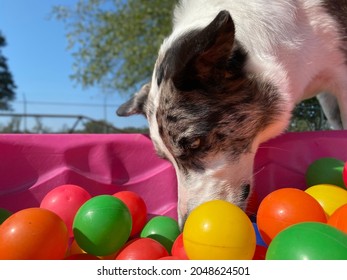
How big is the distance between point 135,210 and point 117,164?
0.70m

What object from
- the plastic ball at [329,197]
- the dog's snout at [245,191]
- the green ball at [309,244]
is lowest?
the dog's snout at [245,191]

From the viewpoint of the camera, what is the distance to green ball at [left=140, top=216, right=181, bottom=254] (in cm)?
235

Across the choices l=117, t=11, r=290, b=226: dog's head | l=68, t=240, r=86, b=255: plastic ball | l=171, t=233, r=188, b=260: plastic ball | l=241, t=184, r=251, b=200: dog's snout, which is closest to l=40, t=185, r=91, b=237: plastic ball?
l=68, t=240, r=86, b=255: plastic ball

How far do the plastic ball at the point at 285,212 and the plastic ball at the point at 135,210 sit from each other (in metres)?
0.83

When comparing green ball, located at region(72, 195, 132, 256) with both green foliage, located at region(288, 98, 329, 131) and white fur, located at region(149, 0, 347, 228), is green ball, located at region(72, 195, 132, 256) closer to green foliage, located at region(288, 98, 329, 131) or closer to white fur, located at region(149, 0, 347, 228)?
white fur, located at region(149, 0, 347, 228)

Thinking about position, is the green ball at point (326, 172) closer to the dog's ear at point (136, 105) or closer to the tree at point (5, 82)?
the dog's ear at point (136, 105)

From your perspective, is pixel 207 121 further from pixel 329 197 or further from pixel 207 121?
pixel 329 197

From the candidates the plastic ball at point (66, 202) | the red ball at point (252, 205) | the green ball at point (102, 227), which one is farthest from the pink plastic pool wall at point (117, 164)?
the green ball at point (102, 227)

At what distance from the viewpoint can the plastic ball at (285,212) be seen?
199 cm

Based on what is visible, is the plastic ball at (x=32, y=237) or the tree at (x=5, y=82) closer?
the plastic ball at (x=32, y=237)

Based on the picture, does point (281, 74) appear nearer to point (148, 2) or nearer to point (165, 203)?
point (165, 203)

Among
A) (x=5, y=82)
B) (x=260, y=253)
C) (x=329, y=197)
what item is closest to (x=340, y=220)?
(x=260, y=253)

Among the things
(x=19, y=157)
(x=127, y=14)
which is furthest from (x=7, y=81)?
(x=19, y=157)
